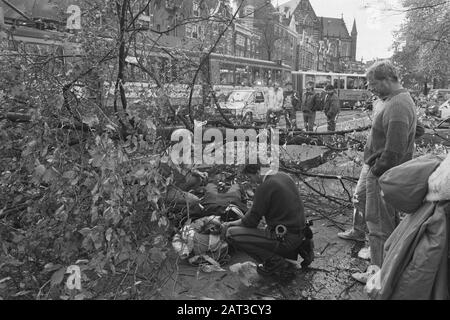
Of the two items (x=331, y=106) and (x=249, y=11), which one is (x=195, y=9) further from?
(x=331, y=106)

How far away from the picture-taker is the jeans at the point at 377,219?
3506mm

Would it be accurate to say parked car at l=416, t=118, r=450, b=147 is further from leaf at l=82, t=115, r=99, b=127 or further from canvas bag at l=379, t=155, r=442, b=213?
leaf at l=82, t=115, r=99, b=127

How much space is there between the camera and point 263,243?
366cm

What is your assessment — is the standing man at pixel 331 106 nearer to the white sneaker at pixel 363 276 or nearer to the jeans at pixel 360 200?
the jeans at pixel 360 200

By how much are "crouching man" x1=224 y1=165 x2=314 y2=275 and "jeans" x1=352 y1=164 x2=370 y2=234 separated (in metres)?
0.70

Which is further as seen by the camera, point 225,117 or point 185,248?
point 225,117

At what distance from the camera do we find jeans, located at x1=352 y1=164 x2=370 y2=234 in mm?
3896

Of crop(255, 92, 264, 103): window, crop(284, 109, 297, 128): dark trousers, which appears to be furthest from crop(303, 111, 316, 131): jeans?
crop(255, 92, 264, 103): window

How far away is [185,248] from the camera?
3.88 m
